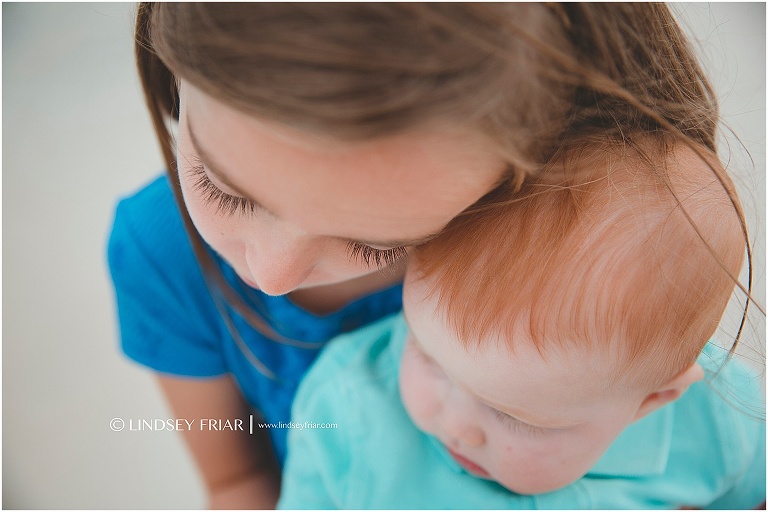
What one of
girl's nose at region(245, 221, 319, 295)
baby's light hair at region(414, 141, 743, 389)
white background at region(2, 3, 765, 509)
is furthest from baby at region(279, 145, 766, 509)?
white background at region(2, 3, 765, 509)

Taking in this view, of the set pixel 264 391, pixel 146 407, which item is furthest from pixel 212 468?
pixel 146 407

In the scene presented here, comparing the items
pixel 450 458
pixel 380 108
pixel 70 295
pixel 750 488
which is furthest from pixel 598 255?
pixel 70 295

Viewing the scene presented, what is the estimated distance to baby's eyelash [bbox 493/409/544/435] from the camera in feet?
1.85

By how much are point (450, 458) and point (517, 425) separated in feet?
0.47

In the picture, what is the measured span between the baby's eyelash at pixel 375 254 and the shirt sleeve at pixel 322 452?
0.87 feet

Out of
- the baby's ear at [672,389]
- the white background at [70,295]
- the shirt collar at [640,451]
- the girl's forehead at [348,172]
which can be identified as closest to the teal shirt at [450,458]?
the shirt collar at [640,451]

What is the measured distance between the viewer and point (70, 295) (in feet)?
4.00

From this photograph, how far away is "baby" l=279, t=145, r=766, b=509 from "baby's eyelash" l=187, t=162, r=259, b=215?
0.14 m

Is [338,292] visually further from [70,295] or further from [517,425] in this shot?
[70,295]

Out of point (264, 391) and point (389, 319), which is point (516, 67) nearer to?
point (389, 319)

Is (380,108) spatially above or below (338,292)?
above

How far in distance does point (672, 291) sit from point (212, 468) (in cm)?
64

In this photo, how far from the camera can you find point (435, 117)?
339 millimetres

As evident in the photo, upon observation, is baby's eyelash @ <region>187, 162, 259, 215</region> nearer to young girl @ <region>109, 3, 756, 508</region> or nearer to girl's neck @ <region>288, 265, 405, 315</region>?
young girl @ <region>109, 3, 756, 508</region>
